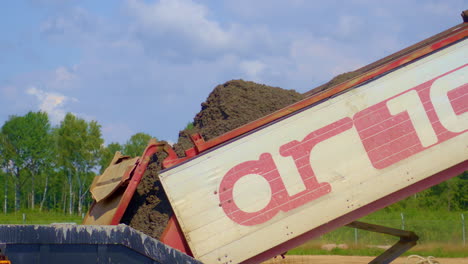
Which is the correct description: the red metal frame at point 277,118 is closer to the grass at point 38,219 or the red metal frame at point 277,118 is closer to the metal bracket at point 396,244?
the metal bracket at point 396,244

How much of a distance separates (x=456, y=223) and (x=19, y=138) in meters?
50.3

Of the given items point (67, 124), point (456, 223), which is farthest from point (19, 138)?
point (456, 223)

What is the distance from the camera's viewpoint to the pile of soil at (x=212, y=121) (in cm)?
675

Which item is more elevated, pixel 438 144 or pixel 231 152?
pixel 231 152

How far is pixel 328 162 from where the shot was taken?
638 centimetres

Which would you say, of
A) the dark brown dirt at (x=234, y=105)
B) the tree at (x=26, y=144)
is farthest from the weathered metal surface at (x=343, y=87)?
the tree at (x=26, y=144)

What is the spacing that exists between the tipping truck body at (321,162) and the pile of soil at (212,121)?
24 centimetres

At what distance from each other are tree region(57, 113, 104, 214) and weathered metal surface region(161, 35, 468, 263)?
188 feet

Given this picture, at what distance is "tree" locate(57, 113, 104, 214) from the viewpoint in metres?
62.1

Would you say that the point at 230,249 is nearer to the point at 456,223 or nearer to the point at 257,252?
the point at 257,252

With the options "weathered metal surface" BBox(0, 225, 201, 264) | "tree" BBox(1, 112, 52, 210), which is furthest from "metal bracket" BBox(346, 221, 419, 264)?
"tree" BBox(1, 112, 52, 210)

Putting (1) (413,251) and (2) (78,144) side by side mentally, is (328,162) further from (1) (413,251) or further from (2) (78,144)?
(2) (78,144)

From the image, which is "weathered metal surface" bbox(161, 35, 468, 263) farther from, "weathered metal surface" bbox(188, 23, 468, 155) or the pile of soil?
the pile of soil

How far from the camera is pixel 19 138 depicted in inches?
2579
